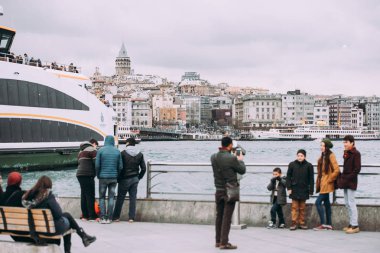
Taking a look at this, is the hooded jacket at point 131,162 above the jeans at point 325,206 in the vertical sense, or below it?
above

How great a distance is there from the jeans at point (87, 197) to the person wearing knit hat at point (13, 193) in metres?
3.89

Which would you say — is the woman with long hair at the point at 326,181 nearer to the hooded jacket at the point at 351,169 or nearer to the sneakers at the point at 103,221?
the hooded jacket at the point at 351,169

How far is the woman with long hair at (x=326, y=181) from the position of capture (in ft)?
36.5

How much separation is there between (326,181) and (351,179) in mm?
523

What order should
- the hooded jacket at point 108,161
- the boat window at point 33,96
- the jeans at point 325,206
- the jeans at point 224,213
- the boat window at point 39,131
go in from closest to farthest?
the jeans at point 224,213 < the jeans at point 325,206 < the hooded jacket at point 108,161 < the boat window at point 33,96 < the boat window at point 39,131

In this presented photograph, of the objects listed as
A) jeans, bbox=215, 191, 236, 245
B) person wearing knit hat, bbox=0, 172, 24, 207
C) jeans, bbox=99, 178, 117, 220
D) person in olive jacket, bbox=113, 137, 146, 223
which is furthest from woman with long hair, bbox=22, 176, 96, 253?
person in olive jacket, bbox=113, 137, 146, 223

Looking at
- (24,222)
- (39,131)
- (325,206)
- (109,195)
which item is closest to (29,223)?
(24,222)

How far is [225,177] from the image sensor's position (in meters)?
9.38

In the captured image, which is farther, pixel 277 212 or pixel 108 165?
pixel 108 165

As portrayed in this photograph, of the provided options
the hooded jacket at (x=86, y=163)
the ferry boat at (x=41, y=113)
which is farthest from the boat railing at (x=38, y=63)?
the hooded jacket at (x=86, y=163)

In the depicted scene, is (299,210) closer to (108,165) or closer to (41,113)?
(108,165)

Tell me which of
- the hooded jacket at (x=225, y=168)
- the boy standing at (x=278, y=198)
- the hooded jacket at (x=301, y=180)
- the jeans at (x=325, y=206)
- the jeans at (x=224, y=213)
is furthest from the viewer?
the boy standing at (x=278, y=198)

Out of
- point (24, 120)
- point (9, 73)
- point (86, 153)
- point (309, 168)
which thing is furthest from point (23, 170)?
point (309, 168)

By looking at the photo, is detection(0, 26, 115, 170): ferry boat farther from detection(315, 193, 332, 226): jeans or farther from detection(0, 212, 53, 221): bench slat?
detection(0, 212, 53, 221): bench slat
